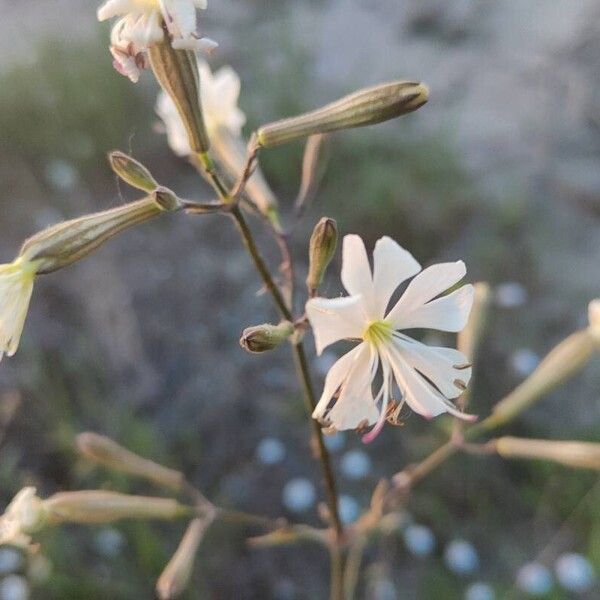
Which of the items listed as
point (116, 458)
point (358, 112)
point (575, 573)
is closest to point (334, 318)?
point (358, 112)

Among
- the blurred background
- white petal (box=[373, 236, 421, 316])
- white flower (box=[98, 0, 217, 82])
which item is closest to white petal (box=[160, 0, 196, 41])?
white flower (box=[98, 0, 217, 82])

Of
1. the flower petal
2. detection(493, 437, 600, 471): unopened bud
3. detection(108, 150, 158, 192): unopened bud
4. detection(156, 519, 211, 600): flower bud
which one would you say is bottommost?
detection(493, 437, 600, 471): unopened bud

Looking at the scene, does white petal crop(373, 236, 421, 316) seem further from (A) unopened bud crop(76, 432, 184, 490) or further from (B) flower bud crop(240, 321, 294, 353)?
(A) unopened bud crop(76, 432, 184, 490)

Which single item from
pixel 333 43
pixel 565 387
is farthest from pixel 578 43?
pixel 565 387

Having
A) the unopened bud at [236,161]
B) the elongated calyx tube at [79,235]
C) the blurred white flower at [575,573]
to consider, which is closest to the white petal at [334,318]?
the elongated calyx tube at [79,235]

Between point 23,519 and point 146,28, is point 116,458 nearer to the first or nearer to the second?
point 23,519

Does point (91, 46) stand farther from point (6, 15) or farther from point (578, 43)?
point (578, 43)
